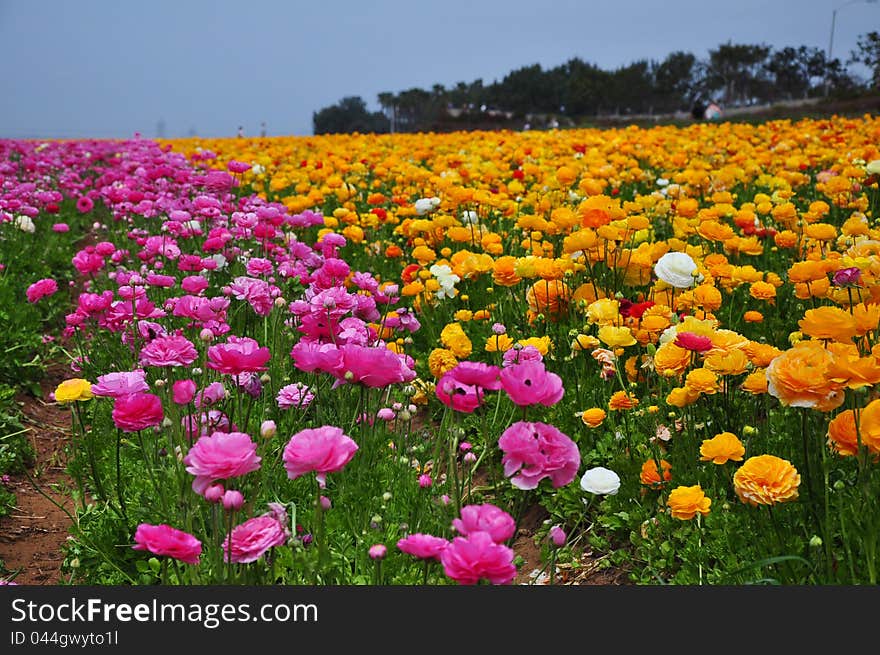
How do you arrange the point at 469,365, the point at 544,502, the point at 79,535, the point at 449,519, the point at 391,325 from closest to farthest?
the point at 469,365 → the point at 449,519 → the point at 79,535 → the point at 544,502 → the point at 391,325

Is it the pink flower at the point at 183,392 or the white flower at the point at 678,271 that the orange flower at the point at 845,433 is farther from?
the pink flower at the point at 183,392

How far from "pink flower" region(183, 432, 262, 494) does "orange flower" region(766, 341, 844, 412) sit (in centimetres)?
126

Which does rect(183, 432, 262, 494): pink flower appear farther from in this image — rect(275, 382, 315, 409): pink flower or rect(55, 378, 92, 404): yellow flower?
rect(275, 382, 315, 409): pink flower

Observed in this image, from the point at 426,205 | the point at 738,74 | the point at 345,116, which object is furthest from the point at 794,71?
the point at 426,205

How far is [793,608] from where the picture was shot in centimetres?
166

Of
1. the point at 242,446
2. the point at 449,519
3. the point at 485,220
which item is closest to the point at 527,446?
the point at 242,446

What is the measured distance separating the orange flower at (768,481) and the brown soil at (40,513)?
7.48 ft

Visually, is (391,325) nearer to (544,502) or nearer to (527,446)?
(544,502)

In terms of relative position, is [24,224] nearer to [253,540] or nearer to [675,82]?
[253,540]

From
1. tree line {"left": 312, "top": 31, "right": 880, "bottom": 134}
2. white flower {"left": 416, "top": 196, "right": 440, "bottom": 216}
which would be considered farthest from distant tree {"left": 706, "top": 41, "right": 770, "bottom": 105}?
white flower {"left": 416, "top": 196, "right": 440, "bottom": 216}

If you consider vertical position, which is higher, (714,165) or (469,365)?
(714,165)

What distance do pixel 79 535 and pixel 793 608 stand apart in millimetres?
2147

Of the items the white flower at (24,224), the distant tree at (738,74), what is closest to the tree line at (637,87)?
the distant tree at (738,74)

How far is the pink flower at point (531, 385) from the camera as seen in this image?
1.75m
